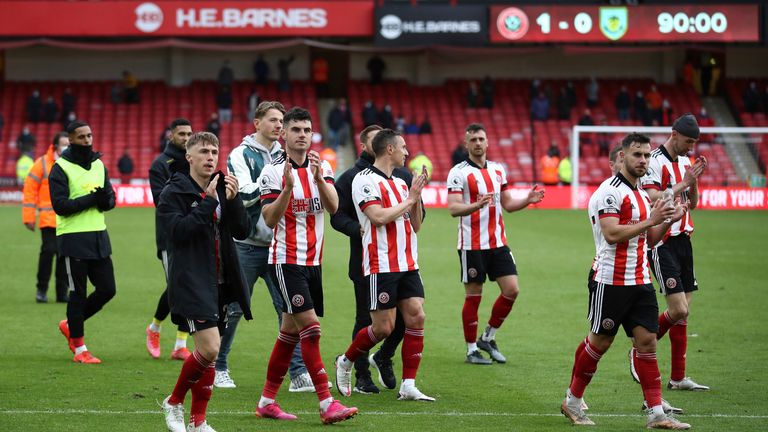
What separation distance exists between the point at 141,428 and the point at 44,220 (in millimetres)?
7397

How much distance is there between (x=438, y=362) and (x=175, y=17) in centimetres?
3103

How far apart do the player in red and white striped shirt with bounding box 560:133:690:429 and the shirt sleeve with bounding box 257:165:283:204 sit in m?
2.23

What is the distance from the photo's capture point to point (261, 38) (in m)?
42.7

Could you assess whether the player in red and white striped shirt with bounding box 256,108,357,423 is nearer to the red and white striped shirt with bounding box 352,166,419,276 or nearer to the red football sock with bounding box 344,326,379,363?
the red and white striped shirt with bounding box 352,166,419,276

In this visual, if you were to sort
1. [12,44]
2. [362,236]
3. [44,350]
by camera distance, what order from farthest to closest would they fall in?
[12,44] → [44,350] → [362,236]

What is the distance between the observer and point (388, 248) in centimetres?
862

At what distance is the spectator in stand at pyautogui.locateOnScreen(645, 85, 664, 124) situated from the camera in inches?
1567

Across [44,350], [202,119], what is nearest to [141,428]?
[44,350]

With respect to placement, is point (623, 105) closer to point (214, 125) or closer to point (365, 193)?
point (214, 125)

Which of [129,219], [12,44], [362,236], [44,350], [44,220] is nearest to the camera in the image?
[362,236]

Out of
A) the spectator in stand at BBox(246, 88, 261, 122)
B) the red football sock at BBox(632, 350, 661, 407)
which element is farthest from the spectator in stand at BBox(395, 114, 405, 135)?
the red football sock at BBox(632, 350, 661, 407)

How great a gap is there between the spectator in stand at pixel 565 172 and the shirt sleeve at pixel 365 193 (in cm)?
2479

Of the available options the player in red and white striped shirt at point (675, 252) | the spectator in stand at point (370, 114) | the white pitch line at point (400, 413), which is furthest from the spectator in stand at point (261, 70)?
the white pitch line at point (400, 413)

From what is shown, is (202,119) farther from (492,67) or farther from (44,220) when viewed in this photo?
(44,220)
